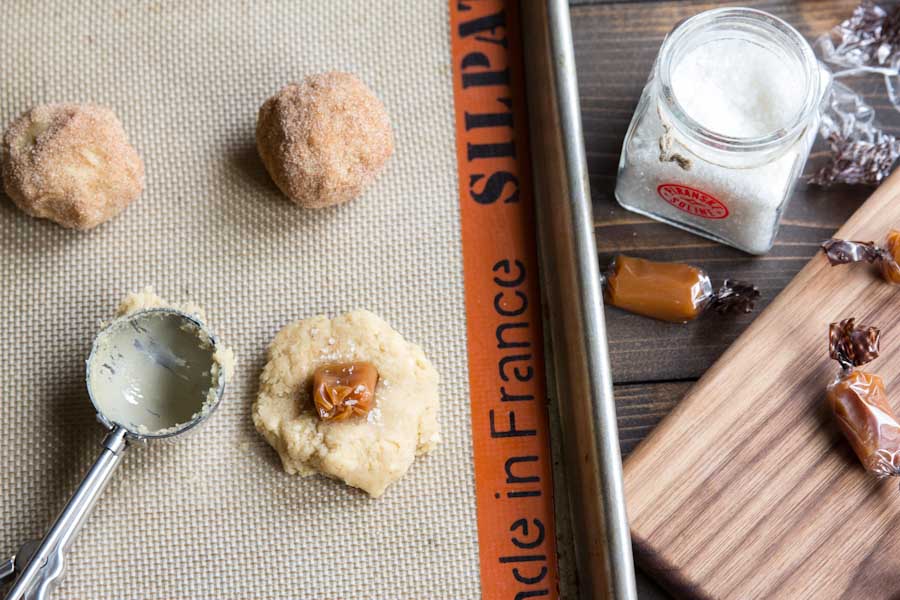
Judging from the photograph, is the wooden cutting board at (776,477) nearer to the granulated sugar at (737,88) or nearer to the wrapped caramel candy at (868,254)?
the wrapped caramel candy at (868,254)

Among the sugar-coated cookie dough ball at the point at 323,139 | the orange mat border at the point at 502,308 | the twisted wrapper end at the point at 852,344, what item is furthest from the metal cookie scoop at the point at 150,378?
the twisted wrapper end at the point at 852,344

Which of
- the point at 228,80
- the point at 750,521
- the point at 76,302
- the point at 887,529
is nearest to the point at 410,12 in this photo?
the point at 228,80

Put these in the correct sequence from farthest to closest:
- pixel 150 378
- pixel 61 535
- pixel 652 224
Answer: pixel 652 224, pixel 150 378, pixel 61 535

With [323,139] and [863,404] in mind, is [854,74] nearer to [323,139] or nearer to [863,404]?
[863,404]

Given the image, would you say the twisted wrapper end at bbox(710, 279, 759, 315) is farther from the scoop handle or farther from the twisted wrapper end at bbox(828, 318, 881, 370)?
the scoop handle

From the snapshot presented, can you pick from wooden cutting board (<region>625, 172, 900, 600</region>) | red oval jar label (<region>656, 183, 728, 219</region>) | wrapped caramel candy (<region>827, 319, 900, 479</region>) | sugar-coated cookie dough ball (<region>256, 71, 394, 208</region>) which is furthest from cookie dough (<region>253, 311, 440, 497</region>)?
wrapped caramel candy (<region>827, 319, 900, 479</region>)

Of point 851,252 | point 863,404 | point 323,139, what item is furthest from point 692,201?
point 323,139

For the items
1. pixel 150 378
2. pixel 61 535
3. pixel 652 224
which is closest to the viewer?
pixel 61 535
